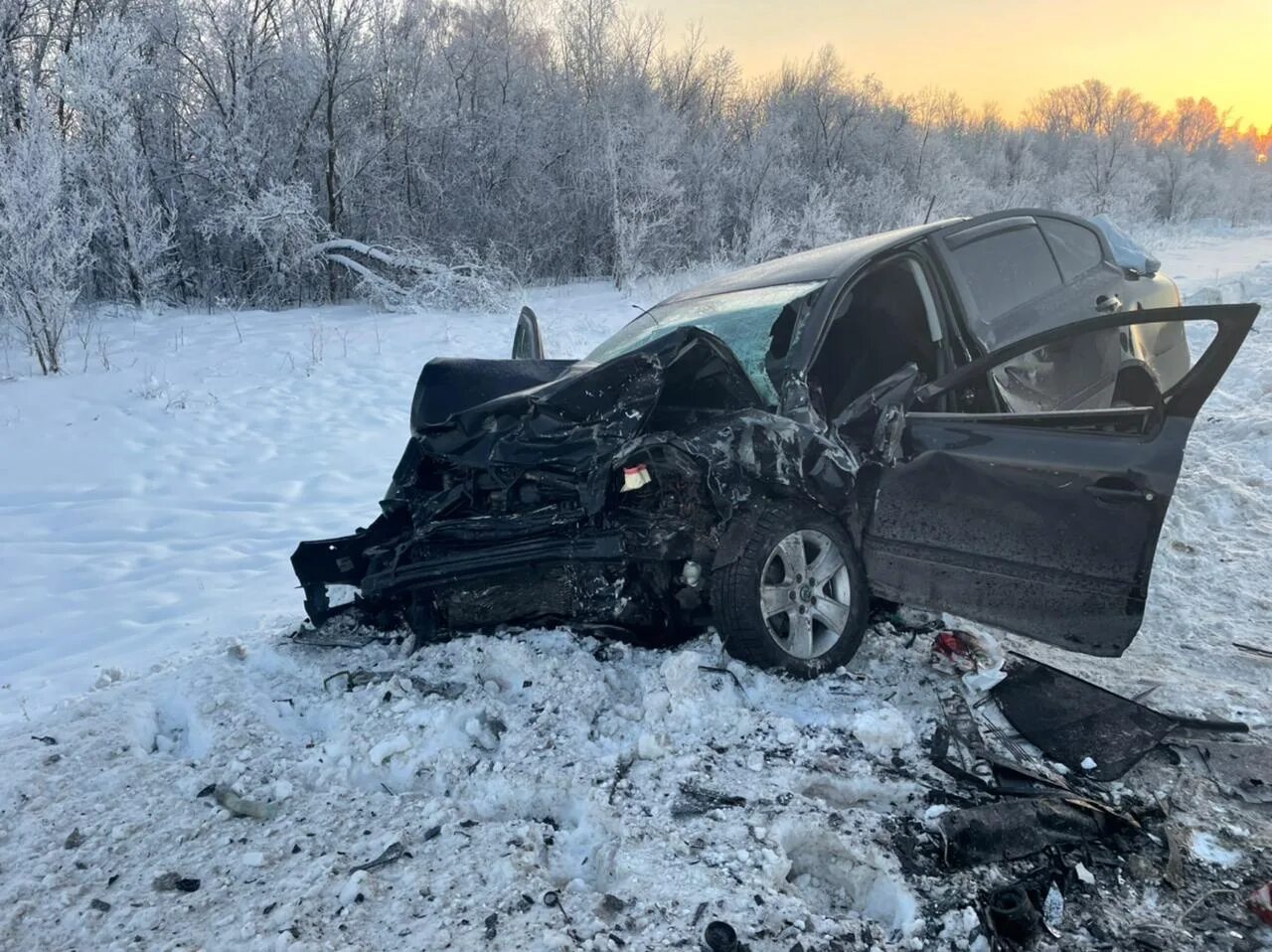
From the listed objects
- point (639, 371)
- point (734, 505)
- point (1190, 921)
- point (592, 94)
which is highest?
point (592, 94)

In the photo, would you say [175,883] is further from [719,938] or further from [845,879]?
[845,879]

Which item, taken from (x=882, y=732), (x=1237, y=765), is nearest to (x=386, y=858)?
(x=882, y=732)

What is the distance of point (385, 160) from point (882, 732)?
60.2 ft

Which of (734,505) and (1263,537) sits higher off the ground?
(734,505)

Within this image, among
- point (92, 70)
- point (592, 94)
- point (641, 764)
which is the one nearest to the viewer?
point (641, 764)

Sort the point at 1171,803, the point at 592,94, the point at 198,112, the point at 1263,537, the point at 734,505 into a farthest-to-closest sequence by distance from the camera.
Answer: the point at 592,94, the point at 198,112, the point at 1263,537, the point at 734,505, the point at 1171,803

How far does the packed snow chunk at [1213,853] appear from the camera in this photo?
2.36 meters

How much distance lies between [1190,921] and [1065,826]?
36cm

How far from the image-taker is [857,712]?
3105 millimetres

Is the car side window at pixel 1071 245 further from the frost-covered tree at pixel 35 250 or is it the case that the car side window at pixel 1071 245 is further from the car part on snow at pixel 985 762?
the frost-covered tree at pixel 35 250

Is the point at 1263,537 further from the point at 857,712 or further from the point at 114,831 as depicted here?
the point at 114,831

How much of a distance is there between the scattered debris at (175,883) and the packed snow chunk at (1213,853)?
294 centimetres

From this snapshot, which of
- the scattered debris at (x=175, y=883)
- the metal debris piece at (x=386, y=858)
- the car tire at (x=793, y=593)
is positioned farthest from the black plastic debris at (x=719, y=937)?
the scattered debris at (x=175, y=883)

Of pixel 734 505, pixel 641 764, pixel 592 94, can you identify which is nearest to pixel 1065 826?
pixel 641 764
